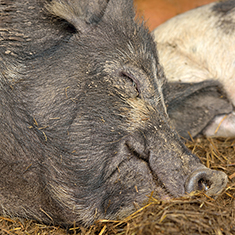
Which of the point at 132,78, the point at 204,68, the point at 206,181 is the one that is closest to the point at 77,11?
the point at 132,78

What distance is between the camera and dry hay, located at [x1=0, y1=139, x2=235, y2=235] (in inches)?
68.7

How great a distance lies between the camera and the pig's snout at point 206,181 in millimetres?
2039

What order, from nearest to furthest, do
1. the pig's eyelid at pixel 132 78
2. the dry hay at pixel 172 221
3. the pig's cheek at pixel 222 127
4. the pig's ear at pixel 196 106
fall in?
the dry hay at pixel 172 221, the pig's eyelid at pixel 132 78, the pig's ear at pixel 196 106, the pig's cheek at pixel 222 127

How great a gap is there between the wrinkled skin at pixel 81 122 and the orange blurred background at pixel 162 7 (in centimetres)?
304

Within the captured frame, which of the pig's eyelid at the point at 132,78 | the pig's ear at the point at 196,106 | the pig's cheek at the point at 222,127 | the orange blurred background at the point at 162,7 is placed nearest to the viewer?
the pig's eyelid at the point at 132,78

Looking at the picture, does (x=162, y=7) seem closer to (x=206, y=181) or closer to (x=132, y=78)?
(x=132, y=78)

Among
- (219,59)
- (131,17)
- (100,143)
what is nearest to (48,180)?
(100,143)

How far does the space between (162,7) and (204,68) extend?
7.57 feet

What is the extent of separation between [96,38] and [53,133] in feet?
2.35

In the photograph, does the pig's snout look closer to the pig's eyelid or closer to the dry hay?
the dry hay

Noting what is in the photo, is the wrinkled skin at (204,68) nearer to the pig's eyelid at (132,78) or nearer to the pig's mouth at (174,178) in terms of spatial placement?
the pig's eyelid at (132,78)

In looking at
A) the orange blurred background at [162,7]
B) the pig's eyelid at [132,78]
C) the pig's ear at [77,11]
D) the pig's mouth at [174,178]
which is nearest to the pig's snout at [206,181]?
the pig's mouth at [174,178]

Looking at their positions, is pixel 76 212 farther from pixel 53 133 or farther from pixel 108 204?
pixel 53 133

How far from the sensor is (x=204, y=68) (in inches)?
139
